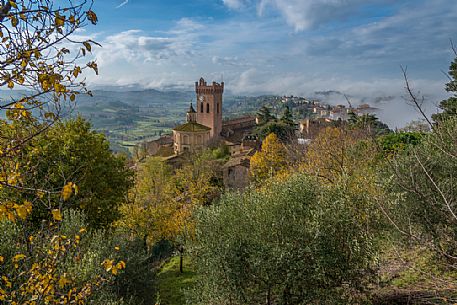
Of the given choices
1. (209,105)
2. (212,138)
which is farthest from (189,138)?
(209,105)

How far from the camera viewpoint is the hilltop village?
38688mm

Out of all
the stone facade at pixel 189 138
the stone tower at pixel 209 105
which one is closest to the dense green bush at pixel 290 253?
the stone facade at pixel 189 138

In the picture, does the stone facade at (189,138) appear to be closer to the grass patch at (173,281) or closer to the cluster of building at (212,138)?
the cluster of building at (212,138)

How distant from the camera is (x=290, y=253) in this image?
9.00 meters


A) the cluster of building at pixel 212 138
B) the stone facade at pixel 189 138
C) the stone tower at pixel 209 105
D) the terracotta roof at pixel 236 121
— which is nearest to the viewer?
the cluster of building at pixel 212 138

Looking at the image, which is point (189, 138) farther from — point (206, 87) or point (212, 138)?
point (206, 87)

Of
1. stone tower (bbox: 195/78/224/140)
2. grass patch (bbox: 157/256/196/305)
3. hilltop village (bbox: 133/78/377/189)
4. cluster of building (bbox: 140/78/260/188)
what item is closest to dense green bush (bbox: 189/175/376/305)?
grass patch (bbox: 157/256/196/305)

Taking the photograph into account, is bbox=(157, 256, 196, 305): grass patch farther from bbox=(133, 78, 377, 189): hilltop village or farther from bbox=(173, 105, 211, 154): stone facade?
bbox=(173, 105, 211, 154): stone facade

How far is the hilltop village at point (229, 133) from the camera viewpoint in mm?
38688

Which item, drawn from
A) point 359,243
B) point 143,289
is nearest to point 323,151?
point 359,243

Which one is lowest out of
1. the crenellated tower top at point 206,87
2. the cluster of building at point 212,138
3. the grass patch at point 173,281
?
the grass patch at point 173,281

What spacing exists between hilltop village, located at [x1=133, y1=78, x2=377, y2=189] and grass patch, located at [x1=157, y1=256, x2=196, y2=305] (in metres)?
10.7

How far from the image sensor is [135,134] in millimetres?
168500

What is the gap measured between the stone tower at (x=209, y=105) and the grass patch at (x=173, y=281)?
49620 mm
